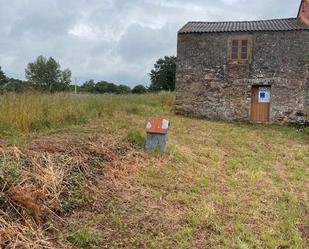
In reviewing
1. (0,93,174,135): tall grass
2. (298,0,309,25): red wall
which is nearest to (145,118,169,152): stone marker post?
(0,93,174,135): tall grass

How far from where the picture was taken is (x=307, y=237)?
205 inches

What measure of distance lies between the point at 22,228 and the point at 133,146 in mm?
4038

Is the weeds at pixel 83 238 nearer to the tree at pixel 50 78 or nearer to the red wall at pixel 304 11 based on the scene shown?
the tree at pixel 50 78

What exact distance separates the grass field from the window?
24.9 feet

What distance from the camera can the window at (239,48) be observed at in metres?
16.9

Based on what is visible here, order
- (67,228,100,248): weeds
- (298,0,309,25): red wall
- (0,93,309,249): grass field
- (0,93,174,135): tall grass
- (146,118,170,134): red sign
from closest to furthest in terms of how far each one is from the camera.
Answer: (67,228,100,248): weeds
(0,93,309,249): grass field
(146,118,170,134): red sign
(0,93,174,135): tall grass
(298,0,309,25): red wall

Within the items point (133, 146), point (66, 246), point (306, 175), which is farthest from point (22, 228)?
point (306, 175)

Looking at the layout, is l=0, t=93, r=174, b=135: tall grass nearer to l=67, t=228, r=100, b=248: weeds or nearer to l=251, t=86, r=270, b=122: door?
l=67, t=228, r=100, b=248: weeds

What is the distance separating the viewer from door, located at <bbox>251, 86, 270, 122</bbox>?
55.6ft

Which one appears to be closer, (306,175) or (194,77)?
(306,175)

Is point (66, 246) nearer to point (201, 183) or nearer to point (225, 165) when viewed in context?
point (201, 183)

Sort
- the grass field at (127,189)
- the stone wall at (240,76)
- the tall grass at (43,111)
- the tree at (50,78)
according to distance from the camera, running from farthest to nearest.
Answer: the stone wall at (240,76) < the tree at (50,78) < the tall grass at (43,111) < the grass field at (127,189)

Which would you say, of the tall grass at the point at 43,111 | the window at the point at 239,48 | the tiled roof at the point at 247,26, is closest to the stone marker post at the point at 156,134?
the tall grass at the point at 43,111

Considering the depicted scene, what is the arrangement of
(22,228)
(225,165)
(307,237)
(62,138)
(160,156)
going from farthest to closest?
(225,165) < (160,156) < (62,138) < (307,237) < (22,228)
